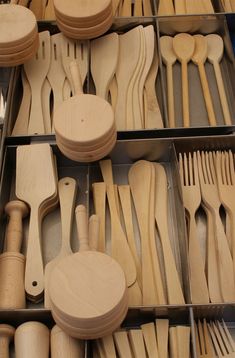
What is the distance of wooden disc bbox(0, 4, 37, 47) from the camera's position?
3.26ft

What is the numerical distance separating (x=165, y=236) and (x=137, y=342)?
8.7 inches

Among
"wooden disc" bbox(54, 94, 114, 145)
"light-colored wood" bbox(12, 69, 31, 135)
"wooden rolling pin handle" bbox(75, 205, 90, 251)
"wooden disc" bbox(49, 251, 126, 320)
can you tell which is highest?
"light-colored wood" bbox(12, 69, 31, 135)

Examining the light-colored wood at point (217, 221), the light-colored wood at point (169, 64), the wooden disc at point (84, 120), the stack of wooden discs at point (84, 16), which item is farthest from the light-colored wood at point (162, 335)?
the stack of wooden discs at point (84, 16)

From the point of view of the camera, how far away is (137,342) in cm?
79

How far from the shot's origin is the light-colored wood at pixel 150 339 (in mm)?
781

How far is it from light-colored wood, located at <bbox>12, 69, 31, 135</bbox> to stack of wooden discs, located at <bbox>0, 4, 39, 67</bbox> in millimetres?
107

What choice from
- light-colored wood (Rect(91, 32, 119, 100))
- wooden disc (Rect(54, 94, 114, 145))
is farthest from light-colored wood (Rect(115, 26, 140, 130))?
wooden disc (Rect(54, 94, 114, 145))

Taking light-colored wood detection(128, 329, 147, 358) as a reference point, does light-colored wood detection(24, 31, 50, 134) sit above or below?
above

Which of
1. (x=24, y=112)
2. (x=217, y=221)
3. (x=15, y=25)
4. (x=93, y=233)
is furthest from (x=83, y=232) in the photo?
(x=15, y=25)

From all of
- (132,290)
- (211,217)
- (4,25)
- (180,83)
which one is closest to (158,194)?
(211,217)

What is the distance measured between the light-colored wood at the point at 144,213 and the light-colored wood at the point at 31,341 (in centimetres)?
19

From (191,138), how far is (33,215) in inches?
14.7

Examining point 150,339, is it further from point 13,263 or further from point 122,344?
point 13,263

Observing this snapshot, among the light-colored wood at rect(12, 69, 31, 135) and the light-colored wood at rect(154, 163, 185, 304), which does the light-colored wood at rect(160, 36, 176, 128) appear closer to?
the light-colored wood at rect(154, 163, 185, 304)
